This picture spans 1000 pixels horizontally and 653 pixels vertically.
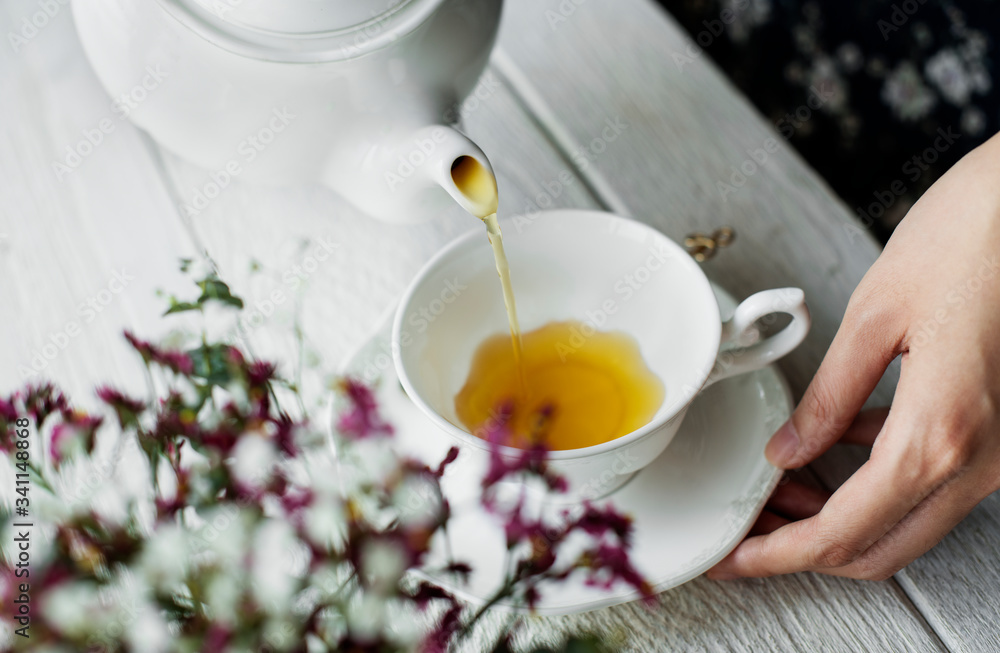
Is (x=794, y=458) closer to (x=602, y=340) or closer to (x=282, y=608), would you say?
(x=602, y=340)

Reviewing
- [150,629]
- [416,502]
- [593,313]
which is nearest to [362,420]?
[416,502]

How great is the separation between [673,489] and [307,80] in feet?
1.28

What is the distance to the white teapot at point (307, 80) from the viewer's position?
52 centimetres

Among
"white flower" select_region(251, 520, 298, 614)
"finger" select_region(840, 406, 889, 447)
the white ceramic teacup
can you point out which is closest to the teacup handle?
the white ceramic teacup

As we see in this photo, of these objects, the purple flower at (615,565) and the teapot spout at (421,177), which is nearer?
the purple flower at (615,565)

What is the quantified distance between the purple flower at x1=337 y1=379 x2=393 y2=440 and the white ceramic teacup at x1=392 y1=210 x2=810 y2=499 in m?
0.14

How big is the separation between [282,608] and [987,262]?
1.39ft

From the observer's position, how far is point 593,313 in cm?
69

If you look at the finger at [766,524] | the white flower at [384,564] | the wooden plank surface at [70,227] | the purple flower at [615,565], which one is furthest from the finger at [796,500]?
the wooden plank surface at [70,227]

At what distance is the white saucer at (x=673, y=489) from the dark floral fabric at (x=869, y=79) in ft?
2.47

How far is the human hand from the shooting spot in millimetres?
455

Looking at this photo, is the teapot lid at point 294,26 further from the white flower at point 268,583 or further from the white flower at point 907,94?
the white flower at point 907,94

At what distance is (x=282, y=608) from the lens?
29cm

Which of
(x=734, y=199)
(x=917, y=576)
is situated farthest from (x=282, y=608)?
(x=734, y=199)
